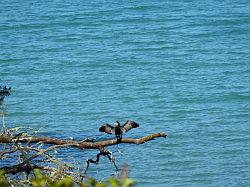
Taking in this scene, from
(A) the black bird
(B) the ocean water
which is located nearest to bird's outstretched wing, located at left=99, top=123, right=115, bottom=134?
(A) the black bird

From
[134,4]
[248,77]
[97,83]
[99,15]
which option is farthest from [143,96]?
A: [134,4]

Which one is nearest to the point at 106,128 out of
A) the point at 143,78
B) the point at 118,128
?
the point at 118,128

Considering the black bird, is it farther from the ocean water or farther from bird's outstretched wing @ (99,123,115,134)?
the ocean water

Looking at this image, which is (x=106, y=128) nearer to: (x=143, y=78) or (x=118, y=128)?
(x=118, y=128)

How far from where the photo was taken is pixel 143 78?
19.1 m

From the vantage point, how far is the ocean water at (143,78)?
1295 centimetres

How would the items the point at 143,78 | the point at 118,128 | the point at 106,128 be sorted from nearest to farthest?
1. the point at 118,128
2. the point at 106,128
3. the point at 143,78

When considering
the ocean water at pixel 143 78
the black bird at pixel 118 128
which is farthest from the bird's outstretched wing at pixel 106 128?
the ocean water at pixel 143 78

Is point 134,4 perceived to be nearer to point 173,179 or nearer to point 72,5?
point 72,5

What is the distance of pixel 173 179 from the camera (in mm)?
11922

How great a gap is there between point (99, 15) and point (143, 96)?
35.2ft

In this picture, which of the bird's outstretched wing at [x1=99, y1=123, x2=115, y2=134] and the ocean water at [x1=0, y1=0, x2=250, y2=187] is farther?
the ocean water at [x1=0, y1=0, x2=250, y2=187]

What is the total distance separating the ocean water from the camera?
510 inches

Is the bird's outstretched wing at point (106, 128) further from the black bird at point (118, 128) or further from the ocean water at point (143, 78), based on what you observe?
the ocean water at point (143, 78)
